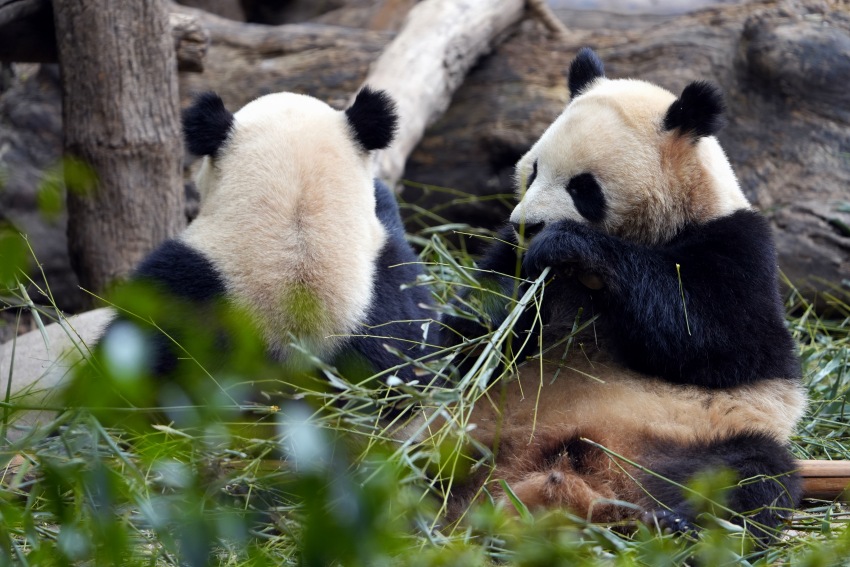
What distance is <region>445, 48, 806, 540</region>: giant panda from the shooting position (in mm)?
2576

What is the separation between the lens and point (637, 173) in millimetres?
2902

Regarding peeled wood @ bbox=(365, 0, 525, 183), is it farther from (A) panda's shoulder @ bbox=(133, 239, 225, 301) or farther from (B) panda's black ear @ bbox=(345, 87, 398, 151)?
(A) panda's shoulder @ bbox=(133, 239, 225, 301)

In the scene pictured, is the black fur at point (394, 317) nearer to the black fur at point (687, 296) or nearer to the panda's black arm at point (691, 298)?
the black fur at point (687, 296)

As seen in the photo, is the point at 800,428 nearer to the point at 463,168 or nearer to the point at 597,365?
the point at 597,365

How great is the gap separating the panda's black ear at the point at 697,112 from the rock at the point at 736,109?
2.20 m

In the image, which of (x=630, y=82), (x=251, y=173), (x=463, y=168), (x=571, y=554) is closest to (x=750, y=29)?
(x=463, y=168)

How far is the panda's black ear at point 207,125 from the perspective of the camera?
312 centimetres

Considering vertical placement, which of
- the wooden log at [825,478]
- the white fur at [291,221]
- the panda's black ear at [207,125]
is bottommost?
the wooden log at [825,478]

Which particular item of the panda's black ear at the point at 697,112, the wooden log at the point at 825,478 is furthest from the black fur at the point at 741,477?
the panda's black ear at the point at 697,112

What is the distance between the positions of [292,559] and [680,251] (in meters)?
1.50

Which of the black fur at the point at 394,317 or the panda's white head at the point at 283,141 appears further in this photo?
the panda's white head at the point at 283,141

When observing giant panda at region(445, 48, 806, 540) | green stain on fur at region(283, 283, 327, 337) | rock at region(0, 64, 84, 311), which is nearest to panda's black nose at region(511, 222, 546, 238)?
giant panda at region(445, 48, 806, 540)

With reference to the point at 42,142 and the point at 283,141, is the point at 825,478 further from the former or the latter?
the point at 42,142

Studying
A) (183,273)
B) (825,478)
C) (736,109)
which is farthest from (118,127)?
(736,109)
